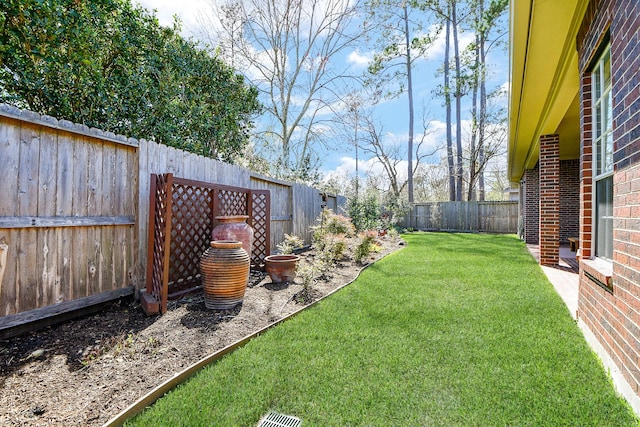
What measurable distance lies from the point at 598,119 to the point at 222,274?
3798 millimetres

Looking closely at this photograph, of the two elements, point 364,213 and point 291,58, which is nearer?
point 364,213

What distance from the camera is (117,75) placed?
449 centimetres

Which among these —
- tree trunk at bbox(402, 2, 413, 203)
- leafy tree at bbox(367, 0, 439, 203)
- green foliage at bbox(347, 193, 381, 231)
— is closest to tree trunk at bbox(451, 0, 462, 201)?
leafy tree at bbox(367, 0, 439, 203)

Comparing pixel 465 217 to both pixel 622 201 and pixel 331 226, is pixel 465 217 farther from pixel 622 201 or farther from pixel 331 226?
pixel 622 201

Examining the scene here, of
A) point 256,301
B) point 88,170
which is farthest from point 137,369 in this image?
point 88,170

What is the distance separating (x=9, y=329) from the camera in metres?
2.55

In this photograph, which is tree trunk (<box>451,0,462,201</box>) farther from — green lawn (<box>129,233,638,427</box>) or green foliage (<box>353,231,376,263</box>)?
green lawn (<box>129,233,638,427</box>)

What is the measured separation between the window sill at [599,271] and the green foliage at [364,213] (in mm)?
7723

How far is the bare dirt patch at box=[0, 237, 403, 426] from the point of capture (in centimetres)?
178

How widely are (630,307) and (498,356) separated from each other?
0.89 m

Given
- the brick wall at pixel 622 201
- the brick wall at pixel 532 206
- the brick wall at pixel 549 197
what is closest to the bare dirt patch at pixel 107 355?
the brick wall at pixel 622 201

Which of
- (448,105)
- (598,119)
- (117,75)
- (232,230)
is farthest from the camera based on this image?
(448,105)

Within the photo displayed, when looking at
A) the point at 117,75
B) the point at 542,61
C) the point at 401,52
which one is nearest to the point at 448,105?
the point at 401,52

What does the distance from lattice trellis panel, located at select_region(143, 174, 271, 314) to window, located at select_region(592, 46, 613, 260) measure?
395 centimetres
